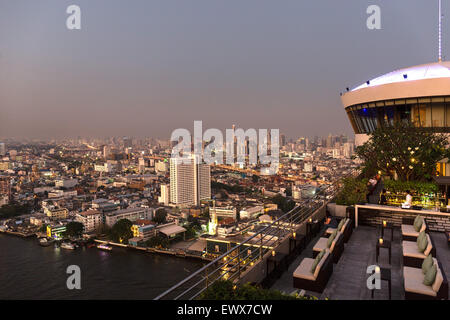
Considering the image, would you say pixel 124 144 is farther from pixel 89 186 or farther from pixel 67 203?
pixel 67 203

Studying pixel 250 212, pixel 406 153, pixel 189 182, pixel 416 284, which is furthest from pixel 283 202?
pixel 416 284

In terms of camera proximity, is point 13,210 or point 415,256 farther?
point 13,210

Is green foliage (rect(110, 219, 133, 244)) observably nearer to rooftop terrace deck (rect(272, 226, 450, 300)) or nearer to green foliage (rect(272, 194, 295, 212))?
green foliage (rect(272, 194, 295, 212))

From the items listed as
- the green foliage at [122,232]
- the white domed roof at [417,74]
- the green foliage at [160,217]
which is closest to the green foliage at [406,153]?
the white domed roof at [417,74]

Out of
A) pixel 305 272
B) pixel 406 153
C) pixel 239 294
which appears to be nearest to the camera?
pixel 239 294

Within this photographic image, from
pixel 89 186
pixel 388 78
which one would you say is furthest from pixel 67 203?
pixel 388 78

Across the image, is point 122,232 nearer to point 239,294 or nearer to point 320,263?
point 320,263

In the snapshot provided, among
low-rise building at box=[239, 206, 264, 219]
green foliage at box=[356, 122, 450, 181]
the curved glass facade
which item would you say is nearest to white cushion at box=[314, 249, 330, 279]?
green foliage at box=[356, 122, 450, 181]

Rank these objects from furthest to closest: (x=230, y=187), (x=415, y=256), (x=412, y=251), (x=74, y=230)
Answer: (x=230, y=187) < (x=74, y=230) < (x=412, y=251) < (x=415, y=256)
